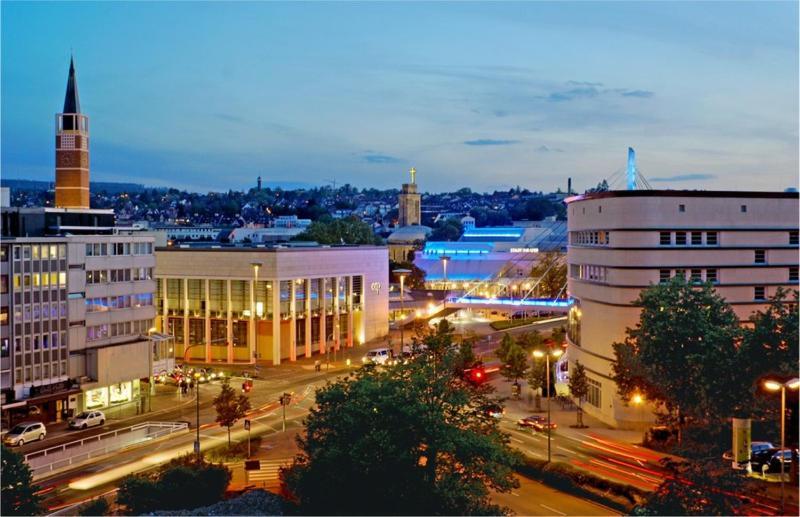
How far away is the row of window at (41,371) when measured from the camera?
161 feet

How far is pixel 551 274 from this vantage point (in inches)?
4070

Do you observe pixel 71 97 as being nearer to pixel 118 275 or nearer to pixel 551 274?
pixel 118 275

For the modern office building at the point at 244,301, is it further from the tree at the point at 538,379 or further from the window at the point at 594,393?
the window at the point at 594,393

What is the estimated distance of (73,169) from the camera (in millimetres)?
74938

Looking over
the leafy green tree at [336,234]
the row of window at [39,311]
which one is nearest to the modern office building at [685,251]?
the row of window at [39,311]

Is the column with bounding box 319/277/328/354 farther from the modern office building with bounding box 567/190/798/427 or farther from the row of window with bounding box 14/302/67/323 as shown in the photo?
the modern office building with bounding box 567/190/798/427

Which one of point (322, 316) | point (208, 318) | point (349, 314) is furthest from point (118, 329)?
point (349, 314)

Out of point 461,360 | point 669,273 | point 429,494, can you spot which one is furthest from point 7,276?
point 669,273

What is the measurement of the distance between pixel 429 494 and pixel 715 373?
1662 centimetres

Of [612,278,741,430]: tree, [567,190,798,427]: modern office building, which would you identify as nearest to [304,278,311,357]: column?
[567,190,798,427]: modern office building

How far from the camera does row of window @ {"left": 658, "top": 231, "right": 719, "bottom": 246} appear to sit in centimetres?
4959

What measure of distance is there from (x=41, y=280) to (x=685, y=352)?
3288 centimetres

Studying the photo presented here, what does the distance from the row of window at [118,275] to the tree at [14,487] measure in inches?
1020

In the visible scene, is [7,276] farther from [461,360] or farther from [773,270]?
[773,270]
